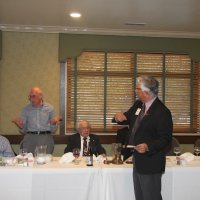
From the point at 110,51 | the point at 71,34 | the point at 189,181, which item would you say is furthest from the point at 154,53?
the point at 189,181

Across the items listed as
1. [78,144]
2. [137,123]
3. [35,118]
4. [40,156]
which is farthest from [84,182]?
[35,118]

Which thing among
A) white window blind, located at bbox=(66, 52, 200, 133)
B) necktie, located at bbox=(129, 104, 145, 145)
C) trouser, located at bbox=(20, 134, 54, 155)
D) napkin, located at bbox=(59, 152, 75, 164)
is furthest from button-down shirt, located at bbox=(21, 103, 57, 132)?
necktie, located at bbox=(129, 104, 145, 145)

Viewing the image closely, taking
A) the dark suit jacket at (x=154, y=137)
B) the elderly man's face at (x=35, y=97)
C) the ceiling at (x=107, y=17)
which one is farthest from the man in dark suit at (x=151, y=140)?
the elderly man's face at (x=35, y=97)

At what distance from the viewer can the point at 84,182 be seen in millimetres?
3309

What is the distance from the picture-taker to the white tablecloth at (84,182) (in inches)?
127

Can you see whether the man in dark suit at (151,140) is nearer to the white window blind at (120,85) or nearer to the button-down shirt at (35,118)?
the button-down shirt at (35,118)

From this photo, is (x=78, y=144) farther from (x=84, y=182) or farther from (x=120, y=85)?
(x=120, y=85)

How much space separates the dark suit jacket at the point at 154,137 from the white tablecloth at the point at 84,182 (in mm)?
332

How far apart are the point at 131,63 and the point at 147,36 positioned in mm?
551

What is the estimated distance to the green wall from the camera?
19.9 feet

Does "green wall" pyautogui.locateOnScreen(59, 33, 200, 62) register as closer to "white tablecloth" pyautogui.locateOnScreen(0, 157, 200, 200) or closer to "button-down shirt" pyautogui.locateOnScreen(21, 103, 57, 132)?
"button-down shirt" pyautogui.locateOnScreen(21, 103, 57, 132)

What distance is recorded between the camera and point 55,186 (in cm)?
328

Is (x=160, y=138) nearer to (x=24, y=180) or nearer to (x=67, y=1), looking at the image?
(x=24, y=180)

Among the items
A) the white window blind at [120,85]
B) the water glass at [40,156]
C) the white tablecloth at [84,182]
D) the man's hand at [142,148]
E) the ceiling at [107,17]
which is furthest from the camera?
the white window blind at [120,85]
